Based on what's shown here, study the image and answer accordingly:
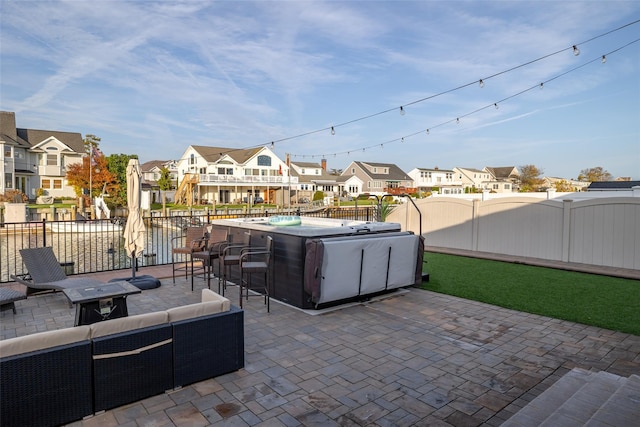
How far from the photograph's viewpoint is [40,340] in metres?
2.56

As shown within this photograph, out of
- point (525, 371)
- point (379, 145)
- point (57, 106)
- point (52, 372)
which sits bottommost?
point (525, 371)

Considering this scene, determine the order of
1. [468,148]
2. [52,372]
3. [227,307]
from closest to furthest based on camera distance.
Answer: [52,372]
[227,307]
[468,148]

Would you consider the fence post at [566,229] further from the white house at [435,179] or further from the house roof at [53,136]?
the white house at [435,179]

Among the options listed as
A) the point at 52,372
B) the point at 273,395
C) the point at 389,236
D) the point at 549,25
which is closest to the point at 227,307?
the point at 273,395

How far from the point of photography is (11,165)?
29.9 meters

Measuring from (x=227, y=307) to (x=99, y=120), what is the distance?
21.6 meters

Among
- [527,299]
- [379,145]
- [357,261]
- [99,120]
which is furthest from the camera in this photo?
[99,120]

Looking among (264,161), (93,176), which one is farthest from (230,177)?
(93,176)

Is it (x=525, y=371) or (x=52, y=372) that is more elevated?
(x=52, y=372)

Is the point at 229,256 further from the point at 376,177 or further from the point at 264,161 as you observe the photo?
the point at 376,177

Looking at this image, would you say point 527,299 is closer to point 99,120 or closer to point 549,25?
point 549,25

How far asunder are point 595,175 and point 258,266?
5848cm

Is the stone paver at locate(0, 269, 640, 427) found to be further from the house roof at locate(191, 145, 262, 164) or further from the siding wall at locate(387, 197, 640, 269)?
the house roof at locate(191, 145, 262, 164)

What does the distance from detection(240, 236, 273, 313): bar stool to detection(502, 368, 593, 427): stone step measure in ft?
11.6
